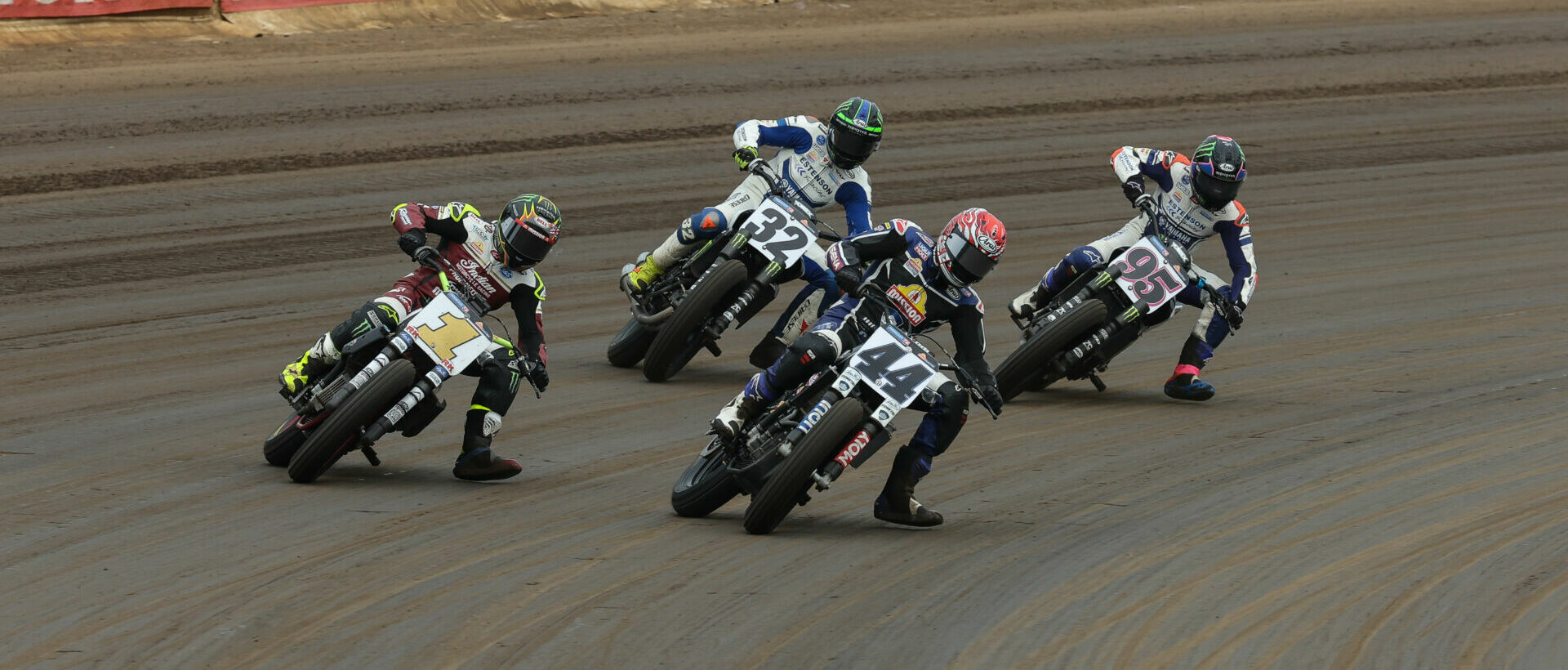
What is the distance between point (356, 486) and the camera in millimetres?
9719

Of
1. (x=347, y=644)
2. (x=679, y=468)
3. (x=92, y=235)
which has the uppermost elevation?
(x=347, y=644)

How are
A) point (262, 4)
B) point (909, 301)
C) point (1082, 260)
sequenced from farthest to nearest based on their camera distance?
point (262, 4)
point (1082, 260)
point (909, 301)

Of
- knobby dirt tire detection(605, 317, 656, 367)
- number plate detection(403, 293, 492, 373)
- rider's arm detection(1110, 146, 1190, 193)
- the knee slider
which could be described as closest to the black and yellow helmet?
number plate detection(403, 293, 492, 373)

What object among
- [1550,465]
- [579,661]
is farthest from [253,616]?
[1550,465]

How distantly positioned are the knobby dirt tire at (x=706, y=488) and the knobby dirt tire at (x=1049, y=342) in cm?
347

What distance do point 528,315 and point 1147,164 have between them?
5.31 metres

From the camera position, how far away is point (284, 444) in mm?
10031

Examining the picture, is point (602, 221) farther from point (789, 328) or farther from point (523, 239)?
point (523, 239)

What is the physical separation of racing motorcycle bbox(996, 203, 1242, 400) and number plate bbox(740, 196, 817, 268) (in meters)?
1.61

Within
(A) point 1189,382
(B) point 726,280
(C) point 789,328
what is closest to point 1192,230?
(A) point 1189,382

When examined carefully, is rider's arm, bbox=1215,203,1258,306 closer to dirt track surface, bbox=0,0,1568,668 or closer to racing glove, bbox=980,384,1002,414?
dirt track surface, bbox=0,0,1568,668

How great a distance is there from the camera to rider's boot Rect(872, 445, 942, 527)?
9.13 metres

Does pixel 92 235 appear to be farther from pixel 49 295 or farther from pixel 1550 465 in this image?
pixel 1550 465

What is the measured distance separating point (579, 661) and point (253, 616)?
1.43 m
